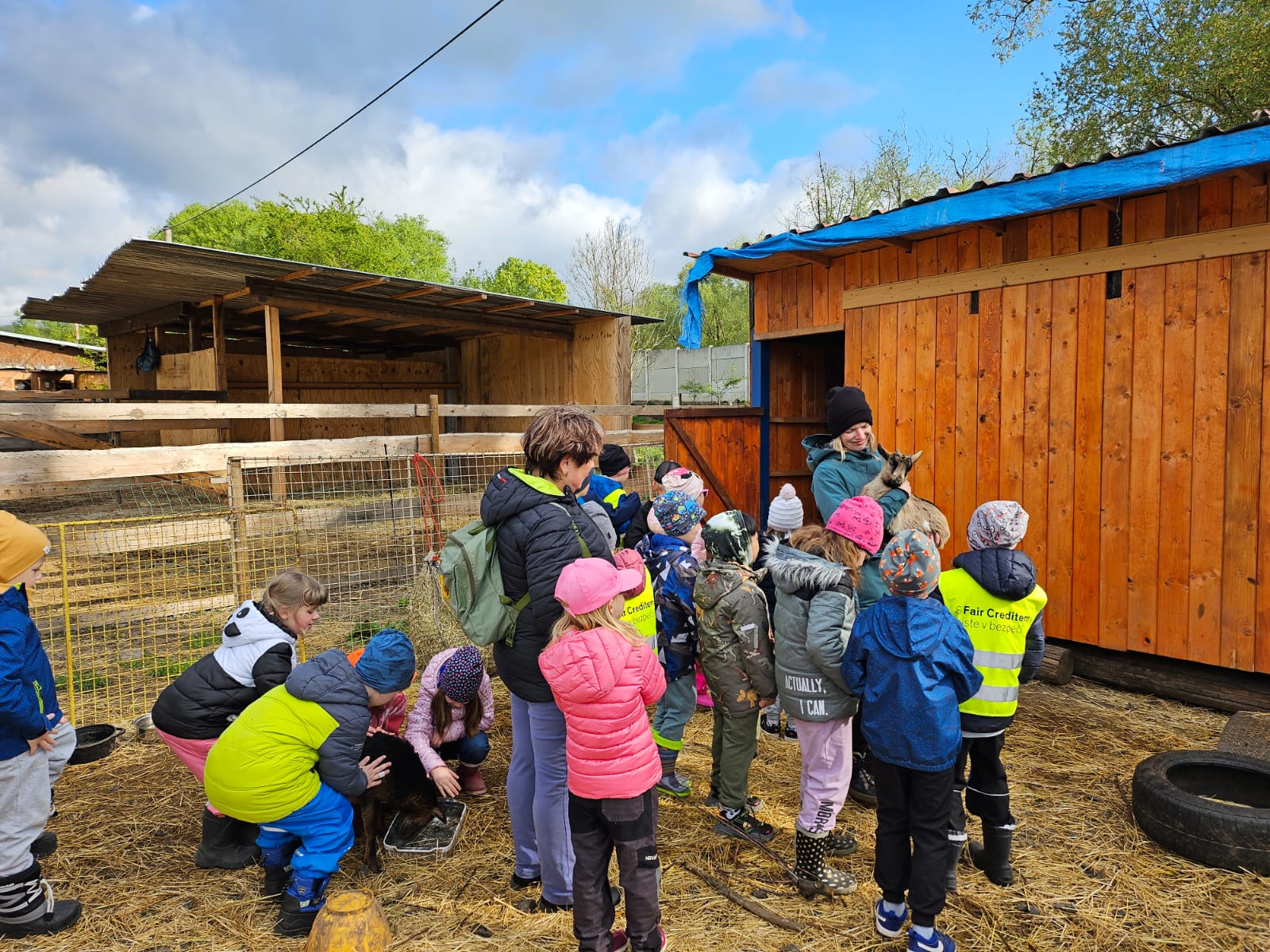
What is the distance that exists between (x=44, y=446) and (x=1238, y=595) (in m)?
14.9

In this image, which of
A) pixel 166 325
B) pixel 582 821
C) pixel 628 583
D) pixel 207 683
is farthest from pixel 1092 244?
pixel 166 325

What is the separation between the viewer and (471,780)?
3527 mm

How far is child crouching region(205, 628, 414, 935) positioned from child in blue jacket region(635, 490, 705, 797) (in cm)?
121

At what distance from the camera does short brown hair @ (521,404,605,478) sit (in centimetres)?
252

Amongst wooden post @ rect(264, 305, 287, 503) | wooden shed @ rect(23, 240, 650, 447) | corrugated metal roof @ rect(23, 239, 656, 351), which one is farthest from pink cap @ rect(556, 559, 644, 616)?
wooden post @ rect(264, 305, 287, 503)

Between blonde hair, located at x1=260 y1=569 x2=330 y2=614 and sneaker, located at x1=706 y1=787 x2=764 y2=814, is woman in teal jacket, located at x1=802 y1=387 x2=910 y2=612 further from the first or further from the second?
blonde hair, located at x1=260 y1=569 x2=330 y2=614

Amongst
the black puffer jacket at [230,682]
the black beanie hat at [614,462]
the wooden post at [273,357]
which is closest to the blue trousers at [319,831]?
the black puffer jacket at [230,682]

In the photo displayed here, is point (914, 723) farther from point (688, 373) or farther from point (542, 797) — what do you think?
point (688, 373)

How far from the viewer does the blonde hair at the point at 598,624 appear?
7.47 ft

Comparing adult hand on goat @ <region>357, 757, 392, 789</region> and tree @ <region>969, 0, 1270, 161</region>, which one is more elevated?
tree @ <region>969, 0, 1270, 161</region>

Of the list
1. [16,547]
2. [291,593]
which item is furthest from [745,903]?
[16,547]

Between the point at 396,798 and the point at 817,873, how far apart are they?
1694 millimetres

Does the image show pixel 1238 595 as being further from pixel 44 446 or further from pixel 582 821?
pixel 44 446

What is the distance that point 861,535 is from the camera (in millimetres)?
2795
